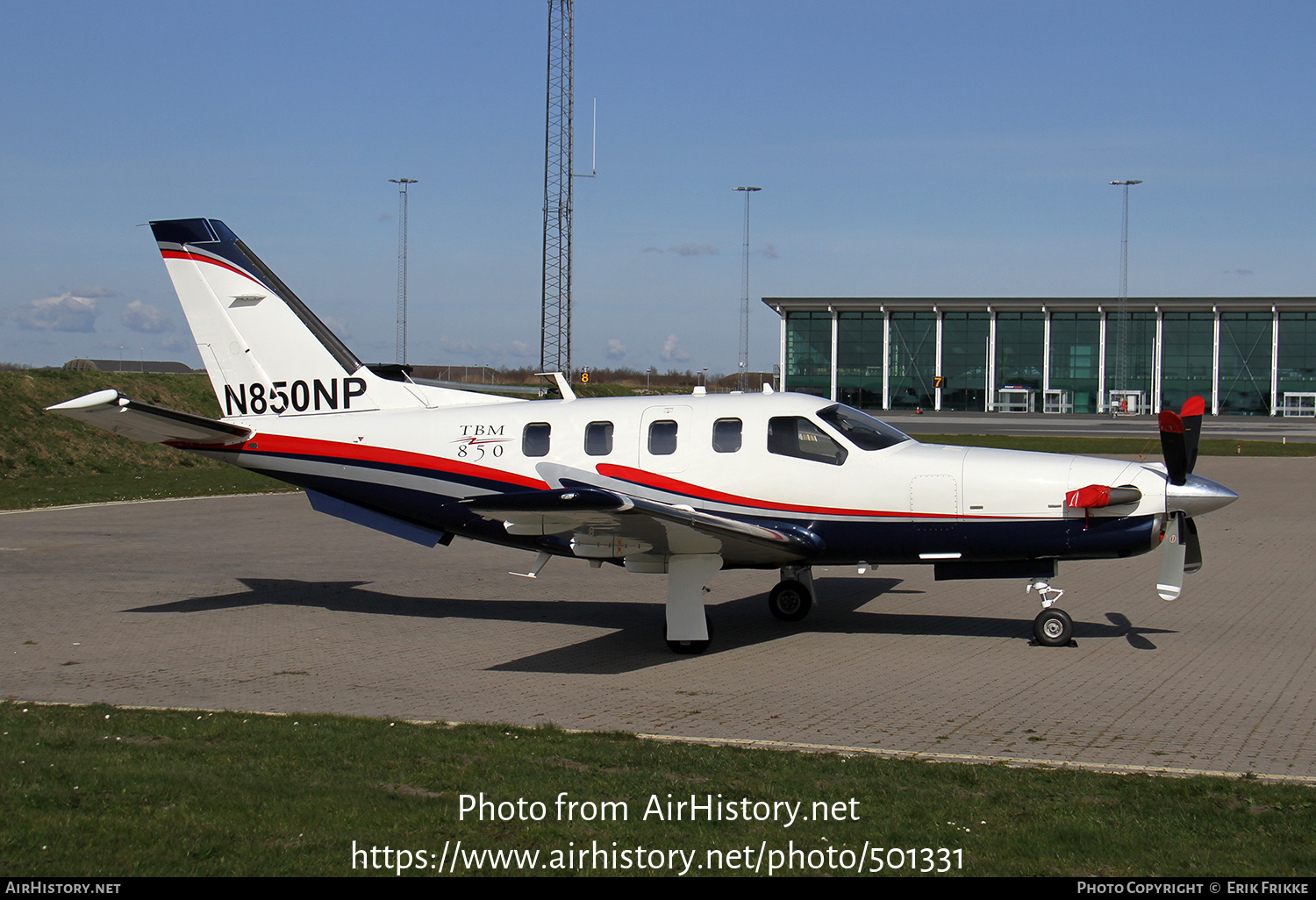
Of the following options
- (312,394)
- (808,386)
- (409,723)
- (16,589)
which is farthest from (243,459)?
(808,386)

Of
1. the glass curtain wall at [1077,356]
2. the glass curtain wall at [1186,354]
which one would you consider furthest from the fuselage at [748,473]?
the glass curtain wall at [1186,354]

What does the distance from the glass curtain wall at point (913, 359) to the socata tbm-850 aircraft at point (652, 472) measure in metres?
72.8

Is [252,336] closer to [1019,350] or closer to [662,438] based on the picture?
[662,438]

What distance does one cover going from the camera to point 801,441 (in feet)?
36.6

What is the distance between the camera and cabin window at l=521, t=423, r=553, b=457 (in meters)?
11.8

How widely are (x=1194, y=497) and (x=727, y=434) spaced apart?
184 inches

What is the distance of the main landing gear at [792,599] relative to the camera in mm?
12414

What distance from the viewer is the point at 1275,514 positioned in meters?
22.0

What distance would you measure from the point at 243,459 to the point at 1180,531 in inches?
421

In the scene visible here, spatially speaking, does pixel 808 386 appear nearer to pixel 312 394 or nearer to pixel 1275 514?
pixel 1275 514

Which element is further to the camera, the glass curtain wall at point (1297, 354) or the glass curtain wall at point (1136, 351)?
the glass curtain wall at point (1136, 351)

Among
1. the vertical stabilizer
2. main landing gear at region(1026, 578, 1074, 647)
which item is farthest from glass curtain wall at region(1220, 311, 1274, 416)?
the vertical stabilizer

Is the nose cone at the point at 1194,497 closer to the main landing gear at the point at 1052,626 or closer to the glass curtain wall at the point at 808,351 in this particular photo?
the main landing gear at the point at 1052,626

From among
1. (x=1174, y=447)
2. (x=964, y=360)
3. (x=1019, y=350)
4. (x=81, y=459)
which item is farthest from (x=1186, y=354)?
(x=1174, y=447)
